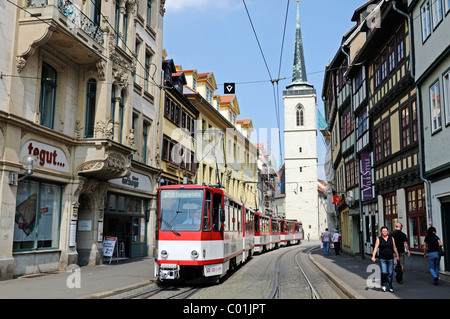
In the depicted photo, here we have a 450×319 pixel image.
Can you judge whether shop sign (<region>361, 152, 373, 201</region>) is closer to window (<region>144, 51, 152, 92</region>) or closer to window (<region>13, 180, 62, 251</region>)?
window (<region>144, 51, 152, 92</region>)

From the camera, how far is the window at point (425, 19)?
51.0 feet

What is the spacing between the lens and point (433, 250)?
12867 mm

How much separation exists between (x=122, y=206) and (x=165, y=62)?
1116 cm

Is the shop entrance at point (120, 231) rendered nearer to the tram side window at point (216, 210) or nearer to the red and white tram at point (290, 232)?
the tram side window at point (216, 210)

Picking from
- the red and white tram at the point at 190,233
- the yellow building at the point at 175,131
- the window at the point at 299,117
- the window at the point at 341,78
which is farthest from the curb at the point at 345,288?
the window at the point at 299,117

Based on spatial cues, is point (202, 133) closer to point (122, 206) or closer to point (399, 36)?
point (122, 206)

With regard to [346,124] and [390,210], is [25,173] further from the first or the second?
[346,124]

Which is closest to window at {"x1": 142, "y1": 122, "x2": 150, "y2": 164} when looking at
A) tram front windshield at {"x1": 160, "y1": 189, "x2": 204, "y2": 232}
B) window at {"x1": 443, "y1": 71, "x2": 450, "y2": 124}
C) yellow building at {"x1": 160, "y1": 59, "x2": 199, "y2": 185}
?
yellow building at {"x1": 160, "y1": 59, "x2": 199, "y2": 185}

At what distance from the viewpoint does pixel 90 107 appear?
744 inches

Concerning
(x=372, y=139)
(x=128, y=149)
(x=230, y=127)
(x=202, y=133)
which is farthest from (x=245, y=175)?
(x=128, y=149)

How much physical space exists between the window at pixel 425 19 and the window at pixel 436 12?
0.34 m

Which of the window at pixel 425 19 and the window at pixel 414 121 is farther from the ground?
the window at pixel 425 19

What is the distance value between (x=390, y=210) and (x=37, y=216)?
15229 millimetres

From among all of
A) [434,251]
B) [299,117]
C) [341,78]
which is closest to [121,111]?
[434,251]
